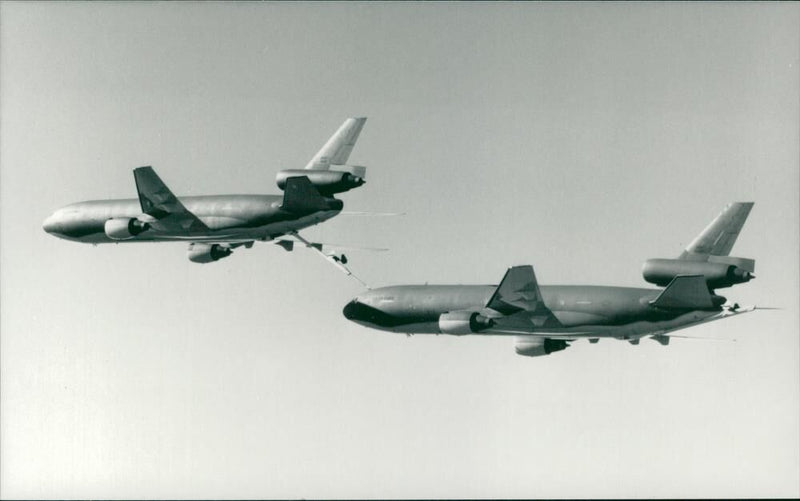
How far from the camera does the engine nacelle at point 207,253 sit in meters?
95.3

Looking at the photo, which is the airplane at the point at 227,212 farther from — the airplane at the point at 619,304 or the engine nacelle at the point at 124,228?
the airplane at the point at 619,304

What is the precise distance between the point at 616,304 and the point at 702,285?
4.94 m

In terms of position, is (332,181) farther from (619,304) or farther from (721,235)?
(721,235)

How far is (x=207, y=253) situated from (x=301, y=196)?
957 cm

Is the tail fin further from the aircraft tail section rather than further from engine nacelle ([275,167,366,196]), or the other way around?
engine nacelle ([275,167,366,196])

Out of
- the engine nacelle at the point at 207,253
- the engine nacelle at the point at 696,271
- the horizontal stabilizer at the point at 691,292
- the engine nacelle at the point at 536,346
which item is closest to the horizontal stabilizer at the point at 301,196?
the engine nacelle at the point at 207,253

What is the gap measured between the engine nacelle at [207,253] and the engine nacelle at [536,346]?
54.0ft

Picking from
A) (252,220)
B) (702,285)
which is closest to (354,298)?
(252,220)

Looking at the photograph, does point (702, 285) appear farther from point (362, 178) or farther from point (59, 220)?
point (59, 220)

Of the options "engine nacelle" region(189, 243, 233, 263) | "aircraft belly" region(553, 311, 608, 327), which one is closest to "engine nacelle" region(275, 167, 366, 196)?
"engine nacelle" region(189, 243, 233, 263)

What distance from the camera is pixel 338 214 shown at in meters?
89.8

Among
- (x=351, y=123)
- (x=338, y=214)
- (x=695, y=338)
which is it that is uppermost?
(x=351, y=123)

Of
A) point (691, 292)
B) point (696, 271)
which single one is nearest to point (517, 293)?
point (691, 292)

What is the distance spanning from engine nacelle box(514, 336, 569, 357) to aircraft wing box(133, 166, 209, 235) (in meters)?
18.3
